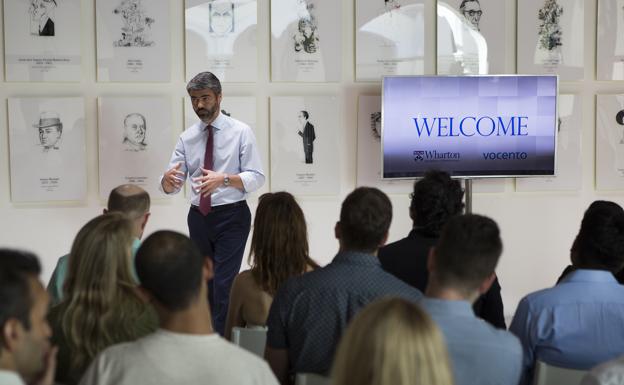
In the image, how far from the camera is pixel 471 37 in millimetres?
6430

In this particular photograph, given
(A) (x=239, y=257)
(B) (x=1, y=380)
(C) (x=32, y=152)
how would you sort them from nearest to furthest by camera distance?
(B) (x=1, y=380), (A) (x=239, y=257), (C) (x=32, y=152)

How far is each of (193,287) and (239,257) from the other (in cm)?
333

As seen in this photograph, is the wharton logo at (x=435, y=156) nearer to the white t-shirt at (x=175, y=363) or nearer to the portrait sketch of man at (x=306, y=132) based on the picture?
the portrait sketch of man at (x=306, y=132)

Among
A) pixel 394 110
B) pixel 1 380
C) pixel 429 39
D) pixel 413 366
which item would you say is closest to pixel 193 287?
pixel 1 380

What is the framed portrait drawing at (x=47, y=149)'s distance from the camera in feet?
19.9

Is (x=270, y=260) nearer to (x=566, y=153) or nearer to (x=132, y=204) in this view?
(x=132, y=204)

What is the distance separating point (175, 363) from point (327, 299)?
816mm

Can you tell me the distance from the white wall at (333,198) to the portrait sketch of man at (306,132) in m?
0.19

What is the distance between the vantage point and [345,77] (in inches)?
250

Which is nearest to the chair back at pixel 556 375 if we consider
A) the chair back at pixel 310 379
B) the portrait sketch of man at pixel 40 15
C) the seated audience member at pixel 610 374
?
the seated audience member at pixel 610 374

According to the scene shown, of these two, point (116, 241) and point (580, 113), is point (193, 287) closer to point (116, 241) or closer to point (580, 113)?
point (116, 241)

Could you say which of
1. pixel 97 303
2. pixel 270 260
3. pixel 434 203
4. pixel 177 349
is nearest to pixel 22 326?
pixel 177 349

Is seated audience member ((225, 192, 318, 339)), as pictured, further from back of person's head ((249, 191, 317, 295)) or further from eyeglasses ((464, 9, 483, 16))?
eyeglasses ((464, 9, 483, 16))

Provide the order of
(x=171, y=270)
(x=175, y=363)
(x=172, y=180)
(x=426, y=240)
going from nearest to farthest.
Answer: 1. (x=175, y=363)
2. (x=171, y=270)
3. (x=426, y=240)
4. (x=172, y=180)
